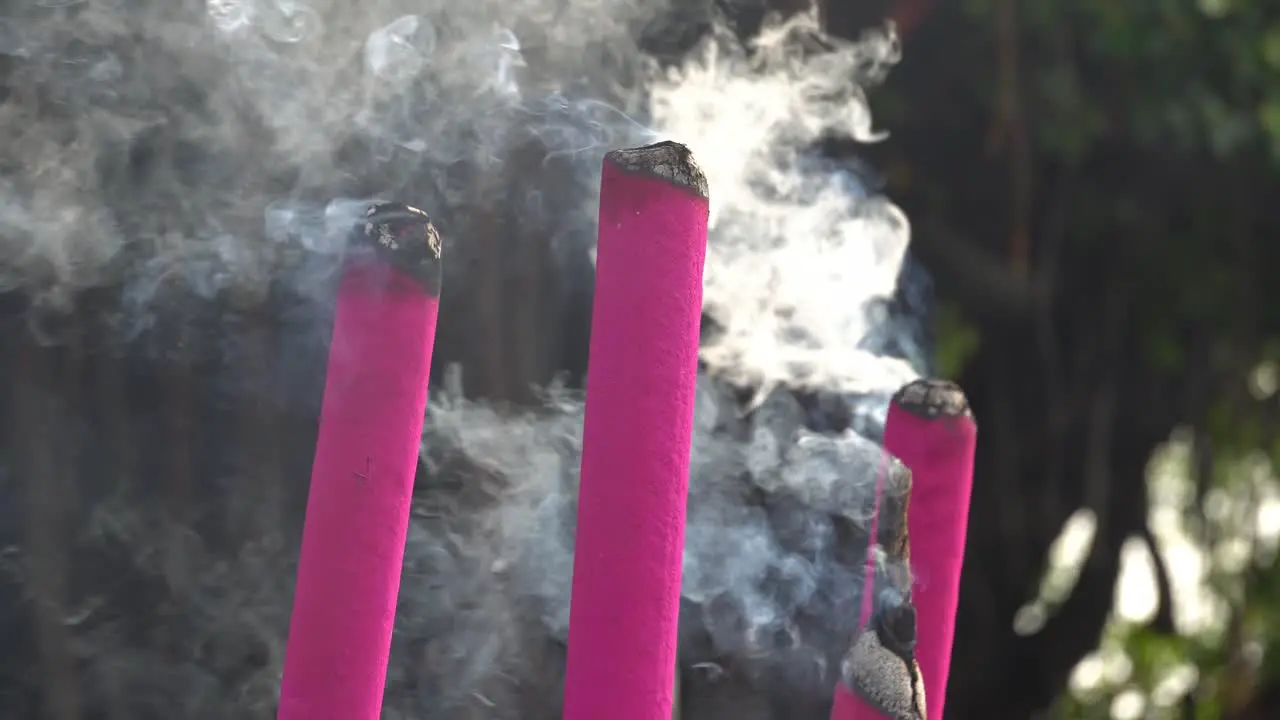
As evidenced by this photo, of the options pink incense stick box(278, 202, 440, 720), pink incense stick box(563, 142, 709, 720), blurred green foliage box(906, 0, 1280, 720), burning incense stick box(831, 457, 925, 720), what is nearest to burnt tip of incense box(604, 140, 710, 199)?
pink incense stick box(563, 142, 709, 720)

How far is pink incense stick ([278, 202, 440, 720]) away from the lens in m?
0.59

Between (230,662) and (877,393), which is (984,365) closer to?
(877,393)

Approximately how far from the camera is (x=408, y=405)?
603mm

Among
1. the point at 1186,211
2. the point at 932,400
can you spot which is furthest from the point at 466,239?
the point at 1186,211

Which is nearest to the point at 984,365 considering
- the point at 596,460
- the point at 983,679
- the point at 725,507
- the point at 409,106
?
the point at 983,679

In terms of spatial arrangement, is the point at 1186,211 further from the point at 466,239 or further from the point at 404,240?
the point at 404,240

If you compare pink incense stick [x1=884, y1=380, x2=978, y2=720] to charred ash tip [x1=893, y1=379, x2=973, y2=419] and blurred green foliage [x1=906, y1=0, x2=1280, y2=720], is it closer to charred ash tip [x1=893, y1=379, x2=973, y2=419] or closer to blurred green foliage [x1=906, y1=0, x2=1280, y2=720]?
charred ash tip [x1=893, y1=379, x2=973, y2=419]

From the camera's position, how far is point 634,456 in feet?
2.03

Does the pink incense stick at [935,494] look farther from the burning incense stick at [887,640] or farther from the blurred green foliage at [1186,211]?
the blurred green foliage at [1186,211]

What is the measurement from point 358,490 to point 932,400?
0.34 meters

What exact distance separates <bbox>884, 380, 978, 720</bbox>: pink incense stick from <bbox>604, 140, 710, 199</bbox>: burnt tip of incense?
206 mm

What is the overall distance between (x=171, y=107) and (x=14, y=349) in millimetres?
231

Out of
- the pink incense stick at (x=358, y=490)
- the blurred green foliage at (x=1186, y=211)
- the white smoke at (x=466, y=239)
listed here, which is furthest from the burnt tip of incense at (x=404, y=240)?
the blurred green foliage at (x=1186, y=211)

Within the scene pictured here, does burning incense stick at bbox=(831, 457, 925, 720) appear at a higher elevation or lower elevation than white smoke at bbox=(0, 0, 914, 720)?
lower
